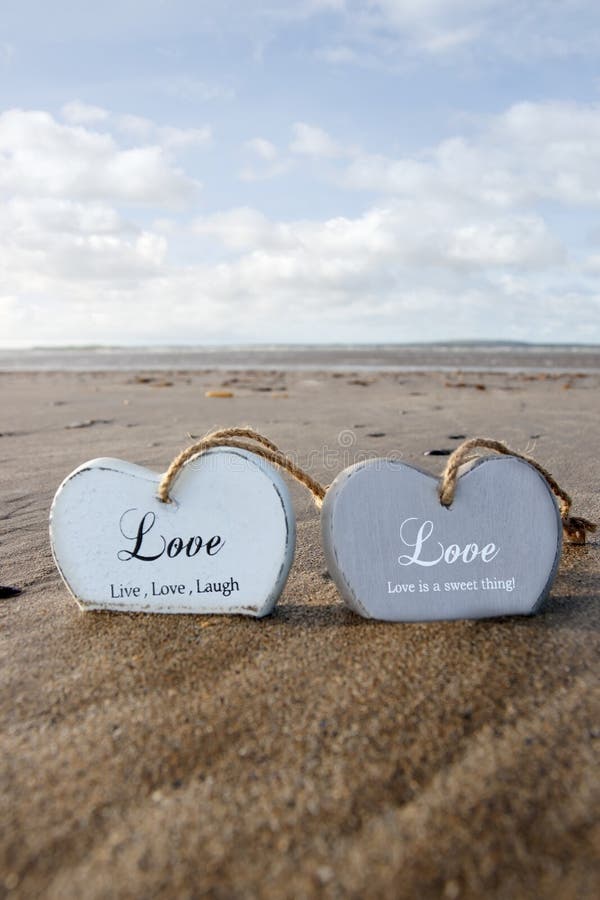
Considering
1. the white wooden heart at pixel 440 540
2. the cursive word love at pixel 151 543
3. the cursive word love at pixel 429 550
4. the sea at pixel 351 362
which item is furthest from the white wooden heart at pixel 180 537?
the sea at pixel 351 362

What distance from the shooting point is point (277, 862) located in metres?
0.93

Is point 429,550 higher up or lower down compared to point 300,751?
higher up

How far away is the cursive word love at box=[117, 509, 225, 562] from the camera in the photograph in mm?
1778

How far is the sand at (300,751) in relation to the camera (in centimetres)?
92

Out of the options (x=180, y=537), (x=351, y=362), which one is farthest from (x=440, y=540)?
(x=351, y=362)

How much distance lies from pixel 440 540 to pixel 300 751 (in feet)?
2.35

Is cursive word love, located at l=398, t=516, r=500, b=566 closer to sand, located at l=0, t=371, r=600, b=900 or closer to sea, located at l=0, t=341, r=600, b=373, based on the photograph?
sand, located at l=0, t=371, r=600, b=900

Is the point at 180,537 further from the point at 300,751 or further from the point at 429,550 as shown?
the point at 300,751

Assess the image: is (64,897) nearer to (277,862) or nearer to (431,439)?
(277,862)

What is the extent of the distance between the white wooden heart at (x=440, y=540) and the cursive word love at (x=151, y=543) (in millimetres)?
334

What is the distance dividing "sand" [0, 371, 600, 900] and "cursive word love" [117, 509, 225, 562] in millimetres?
159

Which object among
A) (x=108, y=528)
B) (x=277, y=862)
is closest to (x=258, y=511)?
(x=108, y=528)

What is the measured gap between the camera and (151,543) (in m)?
1.79

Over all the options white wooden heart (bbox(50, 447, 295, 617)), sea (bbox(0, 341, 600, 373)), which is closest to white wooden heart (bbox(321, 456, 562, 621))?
white wooden heart (bbox(50, 447, 295, 617))
